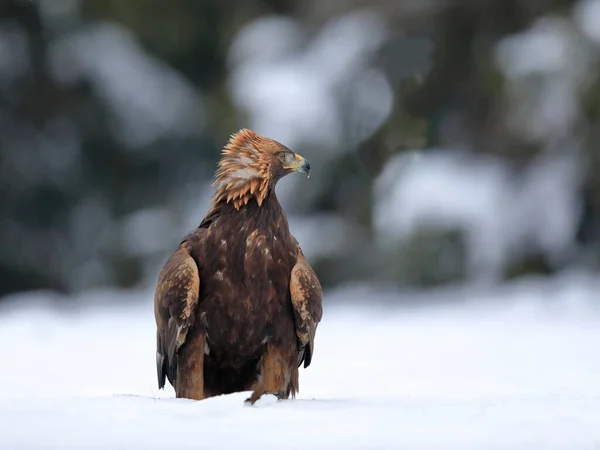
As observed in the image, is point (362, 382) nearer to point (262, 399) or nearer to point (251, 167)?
point (251, 167)

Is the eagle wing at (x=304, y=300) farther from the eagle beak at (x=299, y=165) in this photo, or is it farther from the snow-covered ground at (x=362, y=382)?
the eagle beak at (x=299, y=165)

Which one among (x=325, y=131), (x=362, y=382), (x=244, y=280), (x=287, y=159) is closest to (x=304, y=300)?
(x=244, y=280)

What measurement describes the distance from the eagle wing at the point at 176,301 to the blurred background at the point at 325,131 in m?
7.89

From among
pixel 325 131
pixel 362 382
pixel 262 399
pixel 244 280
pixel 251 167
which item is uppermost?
pixel 325 131

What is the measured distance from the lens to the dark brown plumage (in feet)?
17.4

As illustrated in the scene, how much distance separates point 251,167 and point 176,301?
0.75m

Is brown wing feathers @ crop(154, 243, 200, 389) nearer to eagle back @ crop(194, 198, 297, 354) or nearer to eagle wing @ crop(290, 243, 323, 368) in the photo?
eagle back @ crop(194, 198, 297, 354)

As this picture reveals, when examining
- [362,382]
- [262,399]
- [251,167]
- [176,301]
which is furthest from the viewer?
[362,382]

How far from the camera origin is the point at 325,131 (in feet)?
48.4

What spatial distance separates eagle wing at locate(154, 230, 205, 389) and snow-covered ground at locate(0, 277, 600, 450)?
33cm

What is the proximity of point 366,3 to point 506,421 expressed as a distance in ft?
40.8

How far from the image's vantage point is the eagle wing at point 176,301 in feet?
17.3

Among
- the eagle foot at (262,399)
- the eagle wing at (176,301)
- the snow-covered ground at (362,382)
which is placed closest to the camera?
the snow-covered ground at (362,382)

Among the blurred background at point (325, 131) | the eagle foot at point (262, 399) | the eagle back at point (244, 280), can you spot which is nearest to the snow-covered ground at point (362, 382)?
the eagle foot at point (262, 399)
